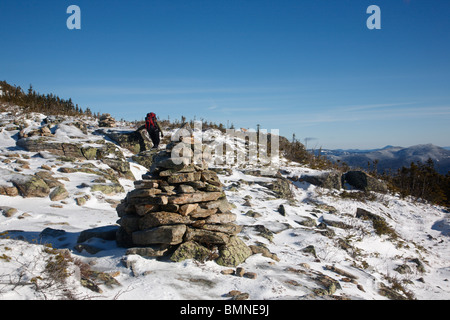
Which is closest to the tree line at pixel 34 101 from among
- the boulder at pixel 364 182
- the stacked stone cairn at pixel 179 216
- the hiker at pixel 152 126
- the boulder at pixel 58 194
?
the hiker at pixel 152 126

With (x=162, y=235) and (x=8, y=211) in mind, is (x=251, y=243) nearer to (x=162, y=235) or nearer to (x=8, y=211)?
(x=162, y=235)

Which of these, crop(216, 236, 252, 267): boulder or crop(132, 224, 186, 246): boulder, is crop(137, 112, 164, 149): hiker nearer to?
crop(132, 224, 186, 246): boulder

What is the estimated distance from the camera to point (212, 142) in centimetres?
1961

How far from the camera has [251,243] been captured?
679 centimetres

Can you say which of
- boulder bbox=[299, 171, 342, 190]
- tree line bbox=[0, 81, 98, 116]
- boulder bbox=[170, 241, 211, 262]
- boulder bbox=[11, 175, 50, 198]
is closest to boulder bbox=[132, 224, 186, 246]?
boulder bbox=[170, 241, 211, 262]

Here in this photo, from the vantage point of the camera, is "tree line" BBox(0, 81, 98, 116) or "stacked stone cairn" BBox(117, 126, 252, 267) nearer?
"stacked stone cairn" BBox(117, 126, 252, 267)

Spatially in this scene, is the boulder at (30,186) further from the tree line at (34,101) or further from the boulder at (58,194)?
the tree line at (34,101)

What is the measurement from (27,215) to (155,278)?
5.18m

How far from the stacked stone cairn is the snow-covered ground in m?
0.30

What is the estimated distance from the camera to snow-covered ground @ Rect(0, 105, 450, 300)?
4.00 m

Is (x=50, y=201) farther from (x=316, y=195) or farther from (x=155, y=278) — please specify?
(x=316, y=195)

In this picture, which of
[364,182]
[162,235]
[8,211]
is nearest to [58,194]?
[8,211]

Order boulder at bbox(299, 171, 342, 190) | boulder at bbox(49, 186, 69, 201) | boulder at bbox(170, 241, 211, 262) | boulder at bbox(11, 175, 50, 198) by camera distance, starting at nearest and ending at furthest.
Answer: boulder at bbox(170, 241, 211, 262) < boulder at bbox(11, 175, 50, 198) < boulder at bbox(49, 186, 69, 201) < boulder at bbox(299, 171, 342, 190)

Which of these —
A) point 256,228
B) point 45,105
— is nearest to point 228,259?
point 256,228
